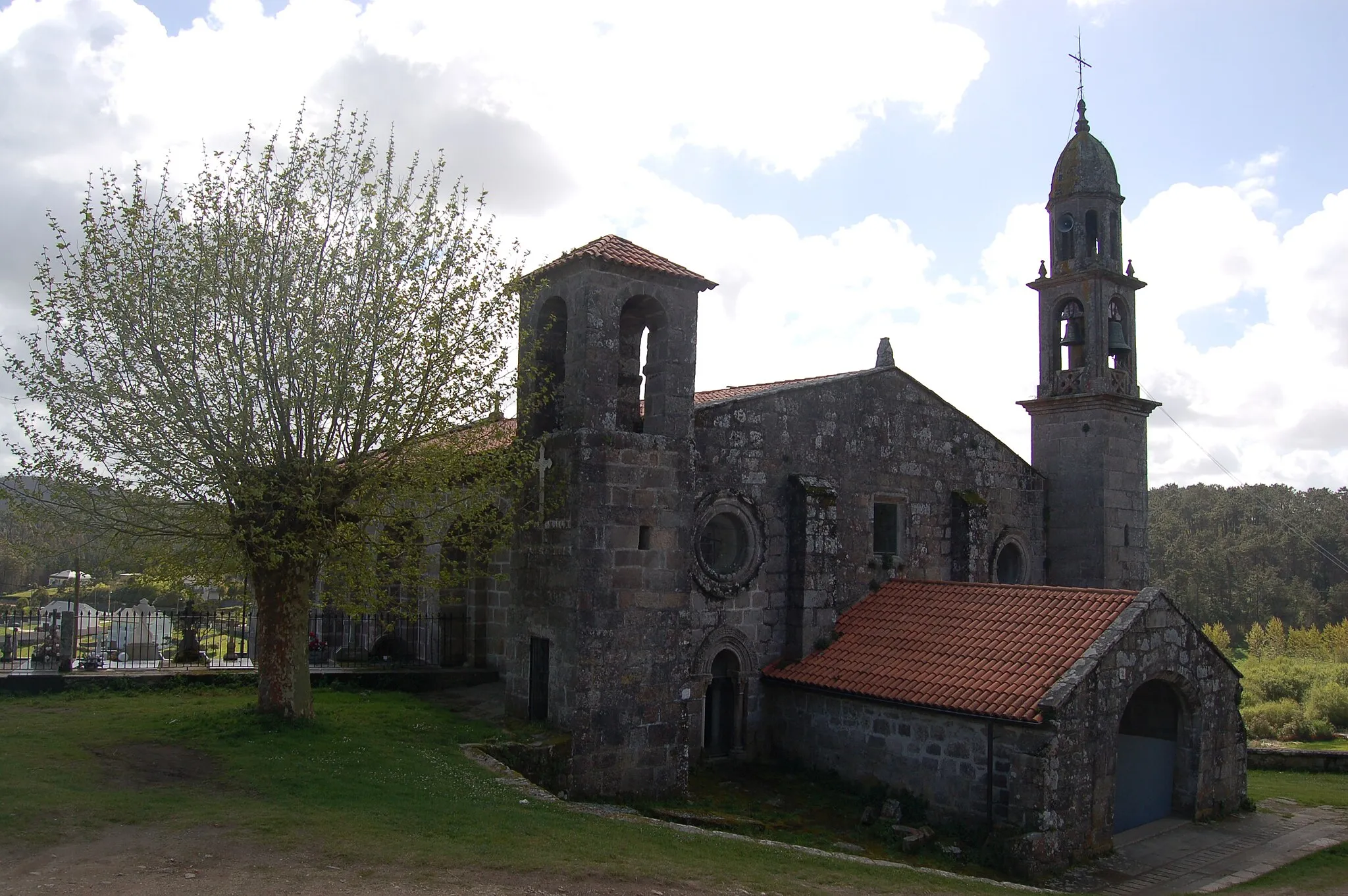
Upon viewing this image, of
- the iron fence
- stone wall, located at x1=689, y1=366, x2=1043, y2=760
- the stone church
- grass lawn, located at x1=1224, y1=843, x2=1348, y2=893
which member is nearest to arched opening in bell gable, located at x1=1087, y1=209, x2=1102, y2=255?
stone wall, located at x1=689, y1=366, x2=1043, y2=760

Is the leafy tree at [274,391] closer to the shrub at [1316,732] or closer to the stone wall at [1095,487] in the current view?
the stone wall at [1095,487]

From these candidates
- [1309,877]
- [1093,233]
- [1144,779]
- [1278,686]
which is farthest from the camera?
[1278,686]

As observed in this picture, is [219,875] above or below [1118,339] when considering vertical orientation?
below

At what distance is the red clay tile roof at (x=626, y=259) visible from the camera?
46.3 ft

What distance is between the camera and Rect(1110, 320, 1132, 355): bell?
21.1 metres

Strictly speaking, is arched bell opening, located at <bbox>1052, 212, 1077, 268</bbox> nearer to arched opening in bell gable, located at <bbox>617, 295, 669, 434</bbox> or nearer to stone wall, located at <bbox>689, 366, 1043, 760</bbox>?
stone wall, located at <bbox>689, 366, 1043, 760</bbox>

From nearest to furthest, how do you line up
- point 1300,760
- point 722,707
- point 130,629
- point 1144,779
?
point 1144,779 → point 722,707 → point 1300,760 → point 130,629

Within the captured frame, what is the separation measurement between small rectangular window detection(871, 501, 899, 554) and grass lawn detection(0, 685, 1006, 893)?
27.5 feet

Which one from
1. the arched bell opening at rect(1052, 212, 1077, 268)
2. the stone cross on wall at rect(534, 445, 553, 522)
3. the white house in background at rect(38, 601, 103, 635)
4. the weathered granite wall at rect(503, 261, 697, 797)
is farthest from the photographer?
the white house in background at rect(38, 601, 103, 635)

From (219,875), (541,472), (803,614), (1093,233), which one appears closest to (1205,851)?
(803,614)

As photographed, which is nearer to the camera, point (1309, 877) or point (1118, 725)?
point (1309, 877)

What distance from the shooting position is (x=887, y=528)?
61.6 ft

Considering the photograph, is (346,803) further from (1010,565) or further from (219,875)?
(1010,565)

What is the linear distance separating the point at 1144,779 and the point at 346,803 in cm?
1185
